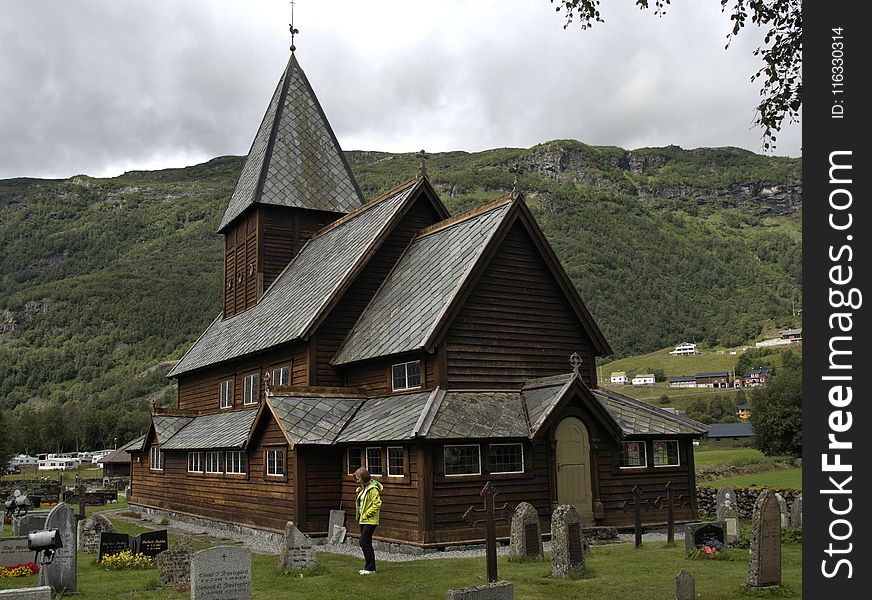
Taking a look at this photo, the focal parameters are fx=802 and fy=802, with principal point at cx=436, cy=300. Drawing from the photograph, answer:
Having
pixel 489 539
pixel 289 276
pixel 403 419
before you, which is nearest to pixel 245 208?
pixel 289 276

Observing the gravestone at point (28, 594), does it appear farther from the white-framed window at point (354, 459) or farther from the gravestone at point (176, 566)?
the white-framed window at point (354, 459)

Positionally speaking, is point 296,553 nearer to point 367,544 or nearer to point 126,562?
point 367,544

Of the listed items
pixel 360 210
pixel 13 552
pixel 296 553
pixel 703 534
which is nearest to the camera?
pixel 296 553

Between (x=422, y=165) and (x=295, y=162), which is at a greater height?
(x=295, y=162)

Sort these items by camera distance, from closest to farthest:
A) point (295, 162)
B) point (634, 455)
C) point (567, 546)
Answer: point (567, 546)
point (634, 455)
point (295, 162)

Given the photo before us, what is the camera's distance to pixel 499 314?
22859 mm

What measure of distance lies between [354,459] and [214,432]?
358 inches

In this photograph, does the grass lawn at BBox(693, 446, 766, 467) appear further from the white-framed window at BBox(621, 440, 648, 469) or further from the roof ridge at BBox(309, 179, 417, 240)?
the white-framed window at BBox(621, 440, 648, 469)

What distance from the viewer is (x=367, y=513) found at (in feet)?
51.3

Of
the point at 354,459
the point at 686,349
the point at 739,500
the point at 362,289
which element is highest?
the point at 686,349

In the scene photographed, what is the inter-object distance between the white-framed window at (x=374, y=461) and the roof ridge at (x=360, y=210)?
10265 mm

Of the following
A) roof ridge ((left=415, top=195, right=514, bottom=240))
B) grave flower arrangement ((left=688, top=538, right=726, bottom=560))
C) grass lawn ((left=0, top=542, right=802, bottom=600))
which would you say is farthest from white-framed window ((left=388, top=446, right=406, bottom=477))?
roof ridge ((left=415, top=195, right=514, bottom=240))

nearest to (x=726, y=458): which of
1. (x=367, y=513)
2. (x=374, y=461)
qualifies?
(x=374, y=461)
